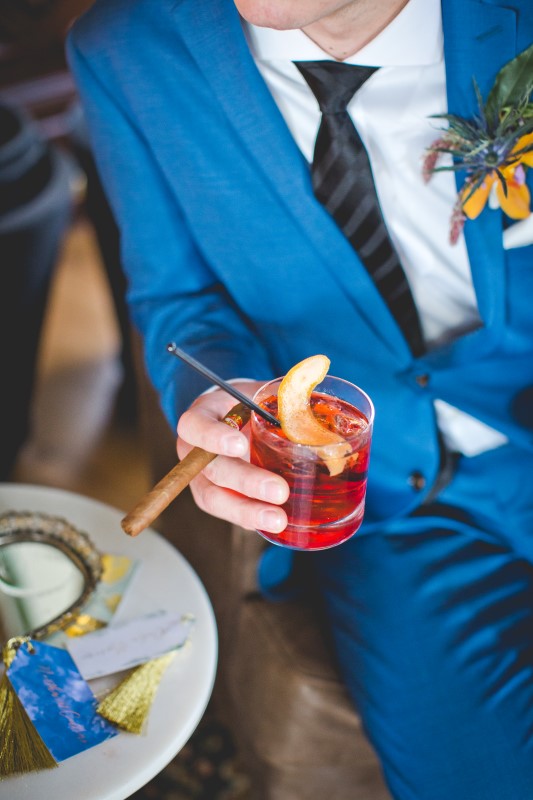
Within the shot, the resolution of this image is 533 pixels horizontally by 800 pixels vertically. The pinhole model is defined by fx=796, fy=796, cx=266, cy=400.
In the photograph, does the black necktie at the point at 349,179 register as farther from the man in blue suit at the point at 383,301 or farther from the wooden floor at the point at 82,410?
the wooden floor at the point at 82,410

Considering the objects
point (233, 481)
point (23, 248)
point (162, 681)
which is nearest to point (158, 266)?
point (233, 481)

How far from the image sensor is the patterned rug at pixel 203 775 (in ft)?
5.27

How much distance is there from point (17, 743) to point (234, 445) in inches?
17.8

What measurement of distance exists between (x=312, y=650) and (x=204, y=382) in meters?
0.50

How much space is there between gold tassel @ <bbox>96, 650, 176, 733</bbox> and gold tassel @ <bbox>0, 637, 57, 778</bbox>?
83 millimetres

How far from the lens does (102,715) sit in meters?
0.99

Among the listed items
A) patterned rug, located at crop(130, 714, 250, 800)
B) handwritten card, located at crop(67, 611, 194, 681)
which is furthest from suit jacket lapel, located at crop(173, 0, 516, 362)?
patterned rug, located at crop(130, 714, 250, 800)

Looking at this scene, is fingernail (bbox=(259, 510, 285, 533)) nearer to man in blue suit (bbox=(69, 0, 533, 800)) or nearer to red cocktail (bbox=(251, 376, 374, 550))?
red cocktail (bbox=(251, 376, 374, 550))

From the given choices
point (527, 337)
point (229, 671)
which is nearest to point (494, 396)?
point (527, 337)

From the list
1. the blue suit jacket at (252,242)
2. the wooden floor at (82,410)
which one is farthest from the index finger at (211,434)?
the wooden floor at (82,410)

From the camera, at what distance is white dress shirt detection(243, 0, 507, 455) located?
110 cm

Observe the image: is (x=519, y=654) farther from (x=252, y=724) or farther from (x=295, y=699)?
(x=252, y=724)

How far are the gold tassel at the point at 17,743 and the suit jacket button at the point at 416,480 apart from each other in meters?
0.66

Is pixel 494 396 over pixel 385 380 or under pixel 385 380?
under
